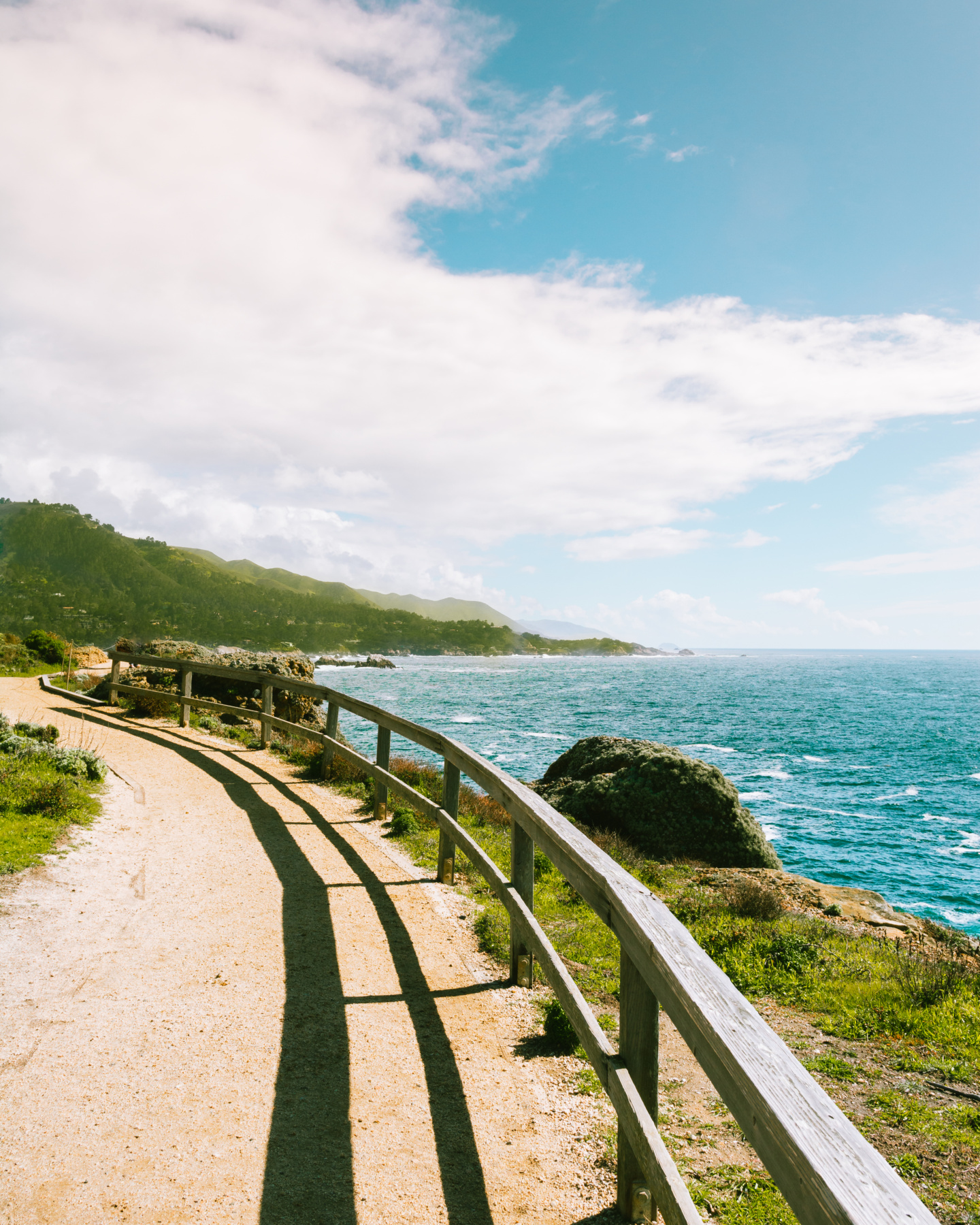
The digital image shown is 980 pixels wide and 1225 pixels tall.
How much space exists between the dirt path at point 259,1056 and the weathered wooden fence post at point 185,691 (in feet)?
26.0

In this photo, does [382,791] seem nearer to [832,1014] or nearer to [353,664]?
[832,1014]

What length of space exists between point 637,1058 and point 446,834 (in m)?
4.21

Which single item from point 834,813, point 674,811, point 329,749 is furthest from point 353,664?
point 329,749

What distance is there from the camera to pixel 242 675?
12484 mm

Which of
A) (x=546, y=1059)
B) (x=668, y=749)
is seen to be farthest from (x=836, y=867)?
(x=546, y=1059)

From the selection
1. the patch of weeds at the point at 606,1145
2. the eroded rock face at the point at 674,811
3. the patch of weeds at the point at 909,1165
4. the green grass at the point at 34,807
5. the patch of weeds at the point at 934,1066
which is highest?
the green grass at the point at 34,807

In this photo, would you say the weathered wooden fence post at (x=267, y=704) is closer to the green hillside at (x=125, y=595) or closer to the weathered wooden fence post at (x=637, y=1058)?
the weathered wooden fence post at (x=637, y=1058)

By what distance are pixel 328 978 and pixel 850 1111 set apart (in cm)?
325

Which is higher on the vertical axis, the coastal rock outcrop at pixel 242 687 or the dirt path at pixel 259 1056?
the coastal rock outcrop at pixel 242 687

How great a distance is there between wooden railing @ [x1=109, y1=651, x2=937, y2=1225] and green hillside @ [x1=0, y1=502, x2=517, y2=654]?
186 ft

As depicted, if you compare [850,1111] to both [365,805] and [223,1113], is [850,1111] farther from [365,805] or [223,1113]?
[365,805]

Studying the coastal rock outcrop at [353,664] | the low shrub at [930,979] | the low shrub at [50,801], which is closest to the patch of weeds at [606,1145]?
the low shrub at [930,979]

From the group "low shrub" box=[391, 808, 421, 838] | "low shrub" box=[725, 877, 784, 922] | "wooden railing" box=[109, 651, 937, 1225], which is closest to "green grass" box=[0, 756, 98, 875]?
"low shrub" box=[391, 808, 421, 838]

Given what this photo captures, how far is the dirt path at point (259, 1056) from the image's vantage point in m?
2.90
